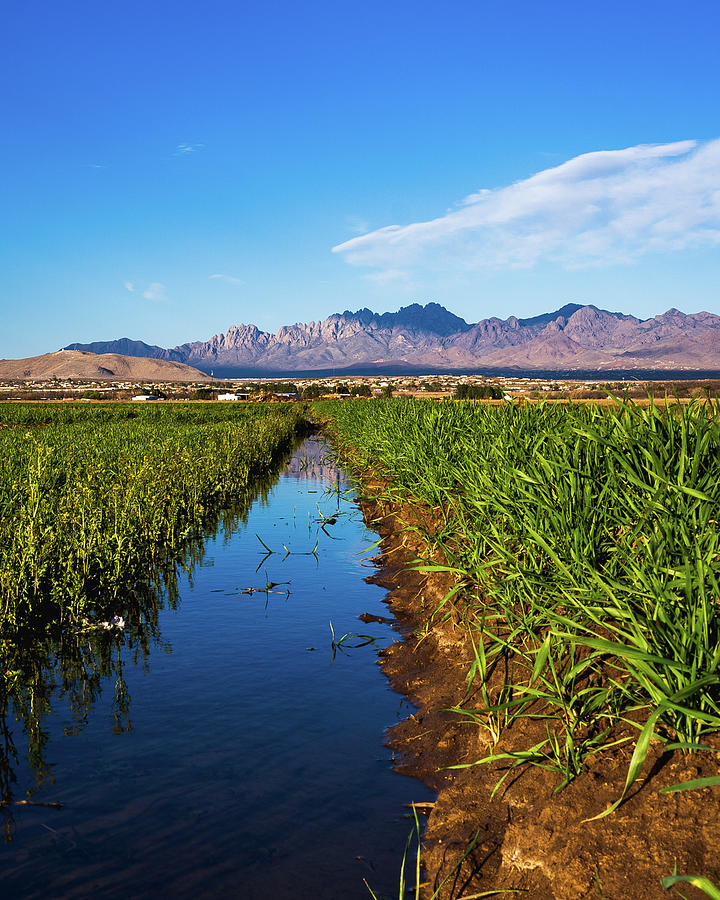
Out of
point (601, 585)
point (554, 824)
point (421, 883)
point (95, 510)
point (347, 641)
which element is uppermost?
point (601, 585)

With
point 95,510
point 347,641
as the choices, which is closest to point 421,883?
point 347,641

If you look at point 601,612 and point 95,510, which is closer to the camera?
point 601,612

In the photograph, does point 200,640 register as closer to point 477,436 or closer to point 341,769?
point 341,769

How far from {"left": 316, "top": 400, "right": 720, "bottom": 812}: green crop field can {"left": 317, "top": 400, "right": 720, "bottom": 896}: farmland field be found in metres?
0.02

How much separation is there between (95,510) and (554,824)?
9788mm

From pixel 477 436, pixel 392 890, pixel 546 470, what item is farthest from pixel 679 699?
pixel 477 436

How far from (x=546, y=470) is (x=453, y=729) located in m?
2.39

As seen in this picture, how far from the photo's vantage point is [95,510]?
11688 millimetres

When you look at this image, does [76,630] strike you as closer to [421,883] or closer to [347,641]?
[347,641]

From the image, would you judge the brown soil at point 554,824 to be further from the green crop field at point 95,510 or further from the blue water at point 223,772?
the green crop field at point 95,510

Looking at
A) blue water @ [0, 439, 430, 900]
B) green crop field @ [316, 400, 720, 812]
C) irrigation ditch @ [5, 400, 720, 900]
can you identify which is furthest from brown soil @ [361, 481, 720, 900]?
blue water @ [0, 439, 430, 900]

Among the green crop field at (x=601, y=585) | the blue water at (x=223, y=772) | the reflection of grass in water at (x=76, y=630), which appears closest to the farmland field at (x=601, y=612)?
the green crop field at (x=601, y=585)

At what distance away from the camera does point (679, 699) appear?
340 centimetres

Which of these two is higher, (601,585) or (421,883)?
(601,585)
